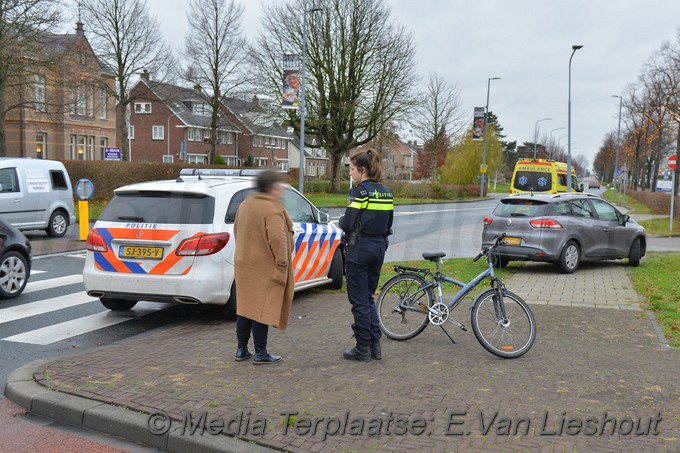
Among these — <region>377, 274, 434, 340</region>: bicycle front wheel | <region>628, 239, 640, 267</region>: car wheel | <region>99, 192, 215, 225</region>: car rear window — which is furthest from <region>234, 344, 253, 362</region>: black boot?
<region>628, 239, 640, 267</region>: car wheel

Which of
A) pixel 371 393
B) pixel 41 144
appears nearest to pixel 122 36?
pixel 41 144

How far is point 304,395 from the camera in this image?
4.71 meters

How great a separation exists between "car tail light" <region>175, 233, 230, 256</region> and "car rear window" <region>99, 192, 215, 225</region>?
199mm

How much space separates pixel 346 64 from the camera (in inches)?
1721

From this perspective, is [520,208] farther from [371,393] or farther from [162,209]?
[371,393]

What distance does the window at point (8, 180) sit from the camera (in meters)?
15.1

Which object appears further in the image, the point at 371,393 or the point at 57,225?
the point at 57,225

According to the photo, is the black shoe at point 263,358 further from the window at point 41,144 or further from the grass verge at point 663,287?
the window at point 41,144

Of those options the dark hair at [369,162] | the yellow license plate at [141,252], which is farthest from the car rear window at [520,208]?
the yellow license plate at [141,252]

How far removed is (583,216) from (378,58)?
109 ft

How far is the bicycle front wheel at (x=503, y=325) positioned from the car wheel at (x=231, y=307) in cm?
280

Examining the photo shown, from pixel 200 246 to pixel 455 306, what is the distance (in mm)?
2798

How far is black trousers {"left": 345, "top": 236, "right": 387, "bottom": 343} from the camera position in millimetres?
5625

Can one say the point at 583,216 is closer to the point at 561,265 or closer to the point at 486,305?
the point at 561,265
